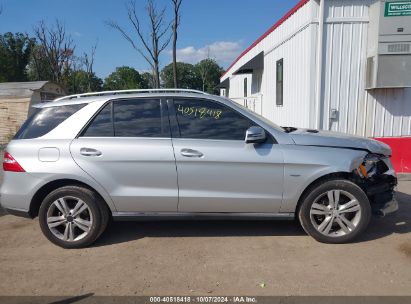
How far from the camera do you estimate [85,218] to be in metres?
4.36

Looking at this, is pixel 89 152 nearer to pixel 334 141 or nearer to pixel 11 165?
pixel 11 165

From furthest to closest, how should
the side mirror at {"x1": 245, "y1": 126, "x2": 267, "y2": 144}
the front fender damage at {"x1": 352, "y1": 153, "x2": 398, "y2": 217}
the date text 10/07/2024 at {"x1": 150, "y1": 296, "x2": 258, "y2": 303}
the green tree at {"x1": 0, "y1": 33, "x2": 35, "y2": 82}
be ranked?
the green tree at {"x1": 0, "y1": 33, "x2": 35, "y2": 82} < the front fender damage at {"x1": 352, "y1": 153, "x2": 398, "y2": 217} < the side mirror at {"x1": 245, "y1": 126, "x2": 267, "y2": 144} < the date text 10/07/2024 at {"x1": 150, "y1": 296, "x2": 258, "y2": 303}

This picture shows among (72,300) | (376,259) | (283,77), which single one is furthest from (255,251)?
(283,77)

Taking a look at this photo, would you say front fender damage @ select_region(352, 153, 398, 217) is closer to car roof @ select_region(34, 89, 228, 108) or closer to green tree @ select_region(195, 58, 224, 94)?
car roof @ select_region(34, 89, 228, 108)

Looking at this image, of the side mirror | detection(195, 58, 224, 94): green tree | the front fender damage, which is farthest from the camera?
detection(195, 58, 224, 94): green tree

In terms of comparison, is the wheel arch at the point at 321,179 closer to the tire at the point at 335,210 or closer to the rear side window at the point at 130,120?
the tire at the point at 335,210

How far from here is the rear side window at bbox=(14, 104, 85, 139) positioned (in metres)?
4.36

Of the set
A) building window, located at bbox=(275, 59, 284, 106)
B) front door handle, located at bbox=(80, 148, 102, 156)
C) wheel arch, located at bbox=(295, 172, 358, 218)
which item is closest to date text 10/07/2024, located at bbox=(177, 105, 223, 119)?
front door handle, located at bbox=(80, 148, 102, 156)

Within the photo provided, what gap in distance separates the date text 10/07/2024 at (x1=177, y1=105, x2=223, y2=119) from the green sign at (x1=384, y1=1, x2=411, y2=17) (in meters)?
5.26

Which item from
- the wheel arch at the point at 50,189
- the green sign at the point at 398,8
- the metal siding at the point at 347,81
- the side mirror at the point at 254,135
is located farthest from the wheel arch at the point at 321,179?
the green sign at the point at 398,8

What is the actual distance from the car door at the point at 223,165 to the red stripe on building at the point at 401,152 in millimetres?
4438

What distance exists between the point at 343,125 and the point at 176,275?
606 cm

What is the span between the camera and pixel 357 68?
814 centimetres

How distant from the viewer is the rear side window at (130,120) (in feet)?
14.1
